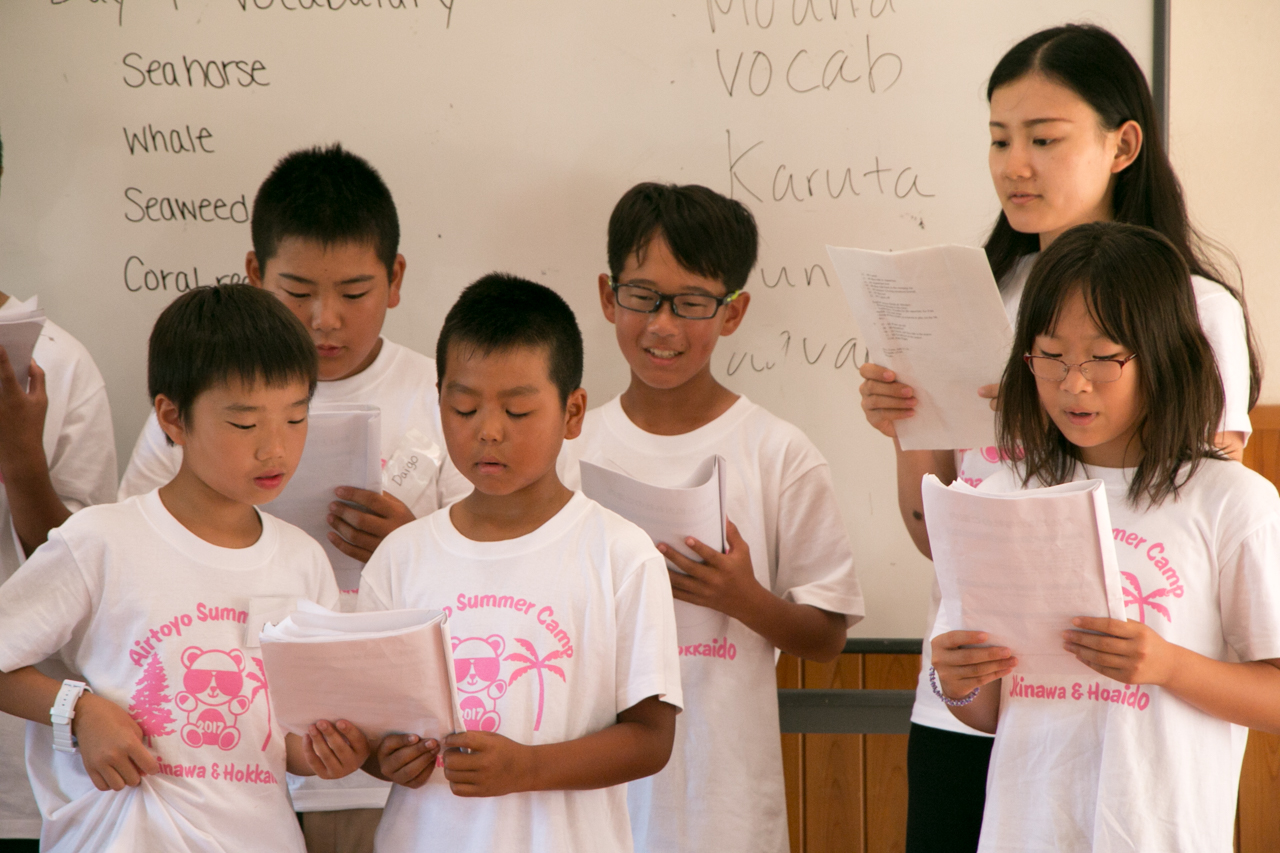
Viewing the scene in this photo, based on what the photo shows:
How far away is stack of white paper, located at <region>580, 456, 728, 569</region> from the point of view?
1.73 metres

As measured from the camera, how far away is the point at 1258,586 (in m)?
1.39

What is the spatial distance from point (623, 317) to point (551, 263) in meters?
0.46

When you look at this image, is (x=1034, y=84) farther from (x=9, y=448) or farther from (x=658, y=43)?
(x=9, y=448)

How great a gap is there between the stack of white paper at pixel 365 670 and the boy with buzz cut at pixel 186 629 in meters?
0.05

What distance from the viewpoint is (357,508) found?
1.83 meters

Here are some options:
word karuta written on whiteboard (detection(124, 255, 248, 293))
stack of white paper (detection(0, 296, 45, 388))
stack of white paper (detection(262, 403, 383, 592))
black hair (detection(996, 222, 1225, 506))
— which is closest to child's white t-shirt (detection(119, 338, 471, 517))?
stack of white paper (detection(262, 403, 383, 592))

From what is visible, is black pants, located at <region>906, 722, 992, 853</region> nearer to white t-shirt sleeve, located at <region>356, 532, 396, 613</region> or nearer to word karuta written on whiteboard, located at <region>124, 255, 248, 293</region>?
white t-shirt sleeve, located at <region>356, 532, 396, 613</region>

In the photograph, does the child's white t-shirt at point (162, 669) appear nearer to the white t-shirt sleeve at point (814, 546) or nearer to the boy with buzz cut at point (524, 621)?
the boy with buzz cut at point (524, 621)

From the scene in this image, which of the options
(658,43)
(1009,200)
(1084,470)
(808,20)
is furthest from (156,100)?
(1084,470)

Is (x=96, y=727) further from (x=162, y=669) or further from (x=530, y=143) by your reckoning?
(x=530, y=143)

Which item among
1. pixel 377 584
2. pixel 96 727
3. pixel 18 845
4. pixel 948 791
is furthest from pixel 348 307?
pixel 948 791

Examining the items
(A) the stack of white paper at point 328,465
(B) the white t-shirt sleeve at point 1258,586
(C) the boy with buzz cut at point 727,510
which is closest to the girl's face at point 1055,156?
(C) the boy with buzz cut at point 727,510

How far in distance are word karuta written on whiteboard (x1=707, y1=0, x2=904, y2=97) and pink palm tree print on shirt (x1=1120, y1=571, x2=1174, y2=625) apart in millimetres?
1328

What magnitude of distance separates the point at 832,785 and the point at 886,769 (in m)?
0.12
